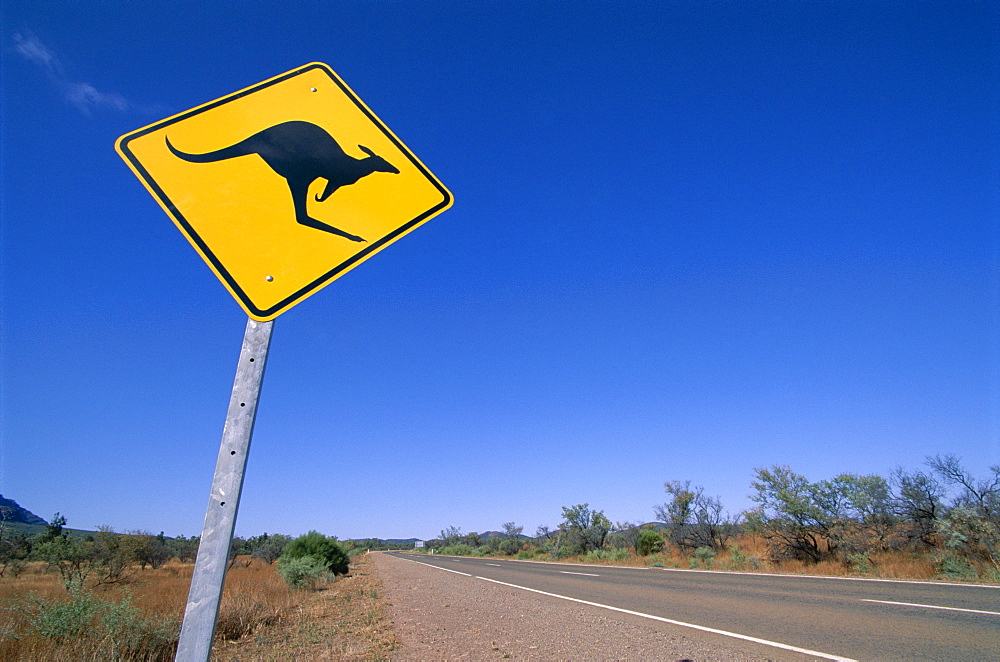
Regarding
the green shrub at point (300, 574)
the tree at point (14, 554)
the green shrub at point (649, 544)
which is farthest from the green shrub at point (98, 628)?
the green shrub at point (649, 544)

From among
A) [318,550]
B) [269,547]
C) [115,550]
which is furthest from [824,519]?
[269,547]

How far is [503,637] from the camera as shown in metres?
6.54

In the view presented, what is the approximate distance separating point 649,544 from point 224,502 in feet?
117

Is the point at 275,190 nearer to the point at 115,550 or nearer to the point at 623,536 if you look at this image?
the point at 115,550

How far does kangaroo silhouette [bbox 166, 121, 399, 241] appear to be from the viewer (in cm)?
151

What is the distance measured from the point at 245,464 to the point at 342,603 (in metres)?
12.3

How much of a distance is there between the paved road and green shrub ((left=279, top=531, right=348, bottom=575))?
14662mm

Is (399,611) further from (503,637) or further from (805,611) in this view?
(805,611)

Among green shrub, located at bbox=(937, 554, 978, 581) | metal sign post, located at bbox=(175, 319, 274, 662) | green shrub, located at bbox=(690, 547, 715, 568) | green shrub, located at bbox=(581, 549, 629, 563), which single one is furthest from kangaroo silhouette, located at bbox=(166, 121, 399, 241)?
green shrub, located at bbox=(581, 549, 629, 563)

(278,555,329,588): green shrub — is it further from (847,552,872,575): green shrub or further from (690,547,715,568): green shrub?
(847,552,872,575): green shrub

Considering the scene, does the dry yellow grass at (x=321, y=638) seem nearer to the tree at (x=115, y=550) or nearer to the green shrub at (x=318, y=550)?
the green shrub at (x=318, y=550)

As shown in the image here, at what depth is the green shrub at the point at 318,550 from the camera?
22.2m

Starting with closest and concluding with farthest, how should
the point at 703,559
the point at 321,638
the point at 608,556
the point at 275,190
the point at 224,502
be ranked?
the point at 224,502 < the point at 275,190 < the point at 321,638 < the point at 703,559 < the point at 608,556

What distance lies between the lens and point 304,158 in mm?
1595
